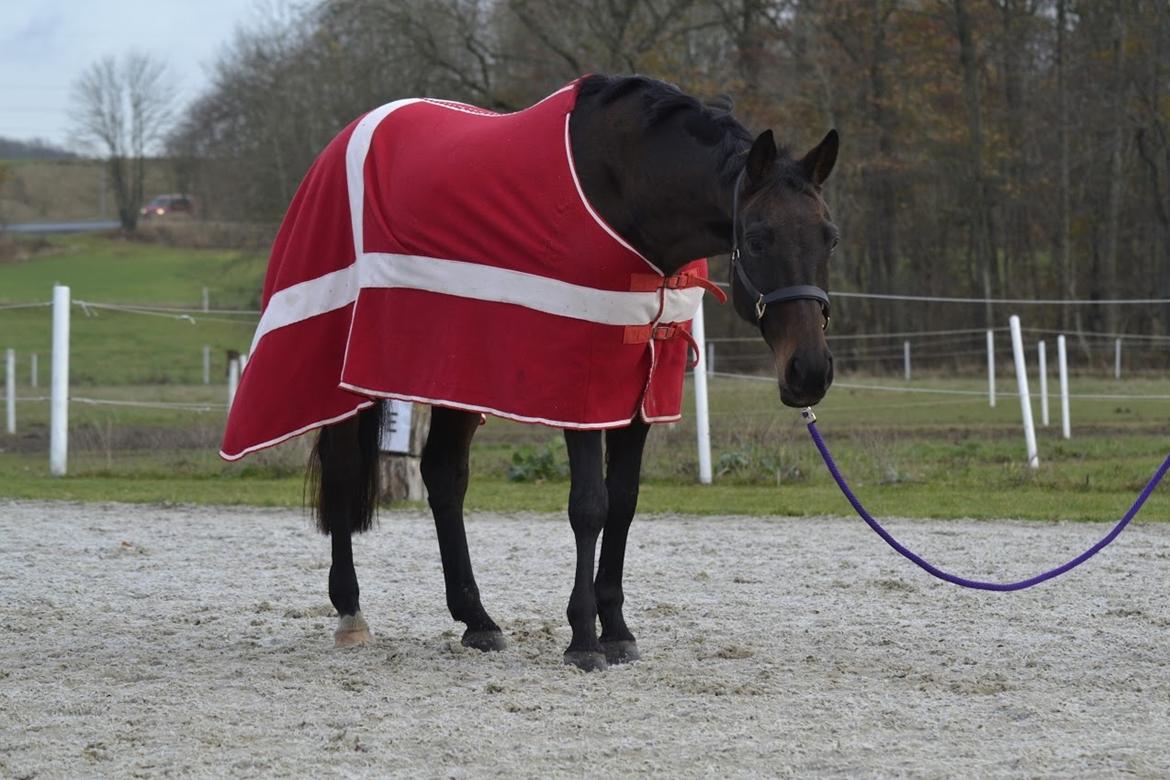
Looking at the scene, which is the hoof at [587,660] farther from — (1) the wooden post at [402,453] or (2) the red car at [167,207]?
(2) the red car at [167,207]

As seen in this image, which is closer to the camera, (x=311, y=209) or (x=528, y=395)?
(x=528, y=395)

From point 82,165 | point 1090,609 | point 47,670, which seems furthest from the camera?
point 82,165

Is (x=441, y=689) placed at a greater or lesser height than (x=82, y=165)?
lesser

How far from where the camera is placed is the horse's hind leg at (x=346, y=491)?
575 centimetres

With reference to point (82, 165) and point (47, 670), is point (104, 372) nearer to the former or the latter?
point (47, 670)

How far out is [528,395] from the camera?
4930 millimetres

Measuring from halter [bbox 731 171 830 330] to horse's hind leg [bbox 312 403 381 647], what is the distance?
1.88 m

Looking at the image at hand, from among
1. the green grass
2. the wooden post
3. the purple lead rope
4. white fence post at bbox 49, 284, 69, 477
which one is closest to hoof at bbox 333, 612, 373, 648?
the purple lead rope

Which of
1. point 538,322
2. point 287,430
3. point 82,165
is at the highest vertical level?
point 82,165

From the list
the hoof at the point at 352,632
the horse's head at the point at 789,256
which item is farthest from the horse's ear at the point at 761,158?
the hoof at the point at 352,632

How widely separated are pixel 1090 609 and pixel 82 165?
77.7 metres

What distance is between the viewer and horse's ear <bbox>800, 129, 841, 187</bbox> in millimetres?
4461

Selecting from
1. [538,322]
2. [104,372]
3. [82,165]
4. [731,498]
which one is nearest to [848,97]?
[104,372]

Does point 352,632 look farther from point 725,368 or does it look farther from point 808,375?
point 725,368
